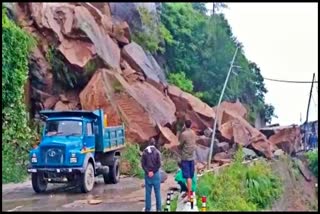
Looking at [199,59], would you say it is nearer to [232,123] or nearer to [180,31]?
[180,31]

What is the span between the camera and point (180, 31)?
40031 mm

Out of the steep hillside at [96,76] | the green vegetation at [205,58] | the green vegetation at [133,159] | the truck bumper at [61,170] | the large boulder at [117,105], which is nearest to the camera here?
the truck bumper at [61,170]

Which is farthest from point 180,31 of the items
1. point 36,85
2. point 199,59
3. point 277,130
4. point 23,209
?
point 23,209

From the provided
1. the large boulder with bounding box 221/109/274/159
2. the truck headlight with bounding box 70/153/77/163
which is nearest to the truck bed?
the truck headlight with bounding box 70/153/77/163

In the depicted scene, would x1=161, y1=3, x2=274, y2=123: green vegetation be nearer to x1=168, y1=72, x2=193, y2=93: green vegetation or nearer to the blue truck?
x1=168, y1=72, x2=193, y2=93: green vegetation

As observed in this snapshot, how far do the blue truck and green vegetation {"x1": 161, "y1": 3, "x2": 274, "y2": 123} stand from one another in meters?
20.3

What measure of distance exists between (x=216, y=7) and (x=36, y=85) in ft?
104

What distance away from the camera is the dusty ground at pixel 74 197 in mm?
12602

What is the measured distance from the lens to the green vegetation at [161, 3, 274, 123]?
38.9 meters

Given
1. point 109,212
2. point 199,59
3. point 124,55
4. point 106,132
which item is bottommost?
point 109,212

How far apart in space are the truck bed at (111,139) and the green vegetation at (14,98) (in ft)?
11.5

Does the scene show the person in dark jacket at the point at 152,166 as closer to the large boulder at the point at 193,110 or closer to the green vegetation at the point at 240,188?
the green vegetation at the point at 240,188

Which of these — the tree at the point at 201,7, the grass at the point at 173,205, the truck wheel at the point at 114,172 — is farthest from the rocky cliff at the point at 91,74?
the tree at the point at 201,7

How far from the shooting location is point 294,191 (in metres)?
24.4
